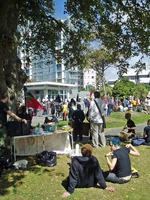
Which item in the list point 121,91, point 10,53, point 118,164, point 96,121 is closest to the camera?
point 118,164

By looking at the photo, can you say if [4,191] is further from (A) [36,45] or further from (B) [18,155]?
(A) [36,45]

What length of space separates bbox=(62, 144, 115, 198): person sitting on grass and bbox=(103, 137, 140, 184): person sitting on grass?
0.44m

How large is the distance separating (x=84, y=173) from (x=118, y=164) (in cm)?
83

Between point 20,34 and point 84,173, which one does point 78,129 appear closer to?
point 20,34

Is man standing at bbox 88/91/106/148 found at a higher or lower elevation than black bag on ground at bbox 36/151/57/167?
higher

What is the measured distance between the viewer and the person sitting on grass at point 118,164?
18.9 feet

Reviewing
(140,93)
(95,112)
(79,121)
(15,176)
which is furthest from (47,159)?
(140,93)

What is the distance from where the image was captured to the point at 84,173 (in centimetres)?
549

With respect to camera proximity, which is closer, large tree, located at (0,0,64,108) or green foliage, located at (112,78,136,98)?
large tree, located at (0,0,64,108)

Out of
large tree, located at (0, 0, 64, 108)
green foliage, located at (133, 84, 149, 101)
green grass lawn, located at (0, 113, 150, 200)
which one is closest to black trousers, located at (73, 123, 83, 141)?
large tree, located at (0, 0, 64, 108)

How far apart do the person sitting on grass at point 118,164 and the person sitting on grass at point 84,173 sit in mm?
442

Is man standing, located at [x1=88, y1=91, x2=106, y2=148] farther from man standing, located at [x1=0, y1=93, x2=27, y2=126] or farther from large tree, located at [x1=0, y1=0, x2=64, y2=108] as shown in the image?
man standing, located at [x1=0, y1=93, x2=27, y2=126]

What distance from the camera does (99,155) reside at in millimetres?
8383

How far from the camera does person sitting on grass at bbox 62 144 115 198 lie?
5422 millimetres
